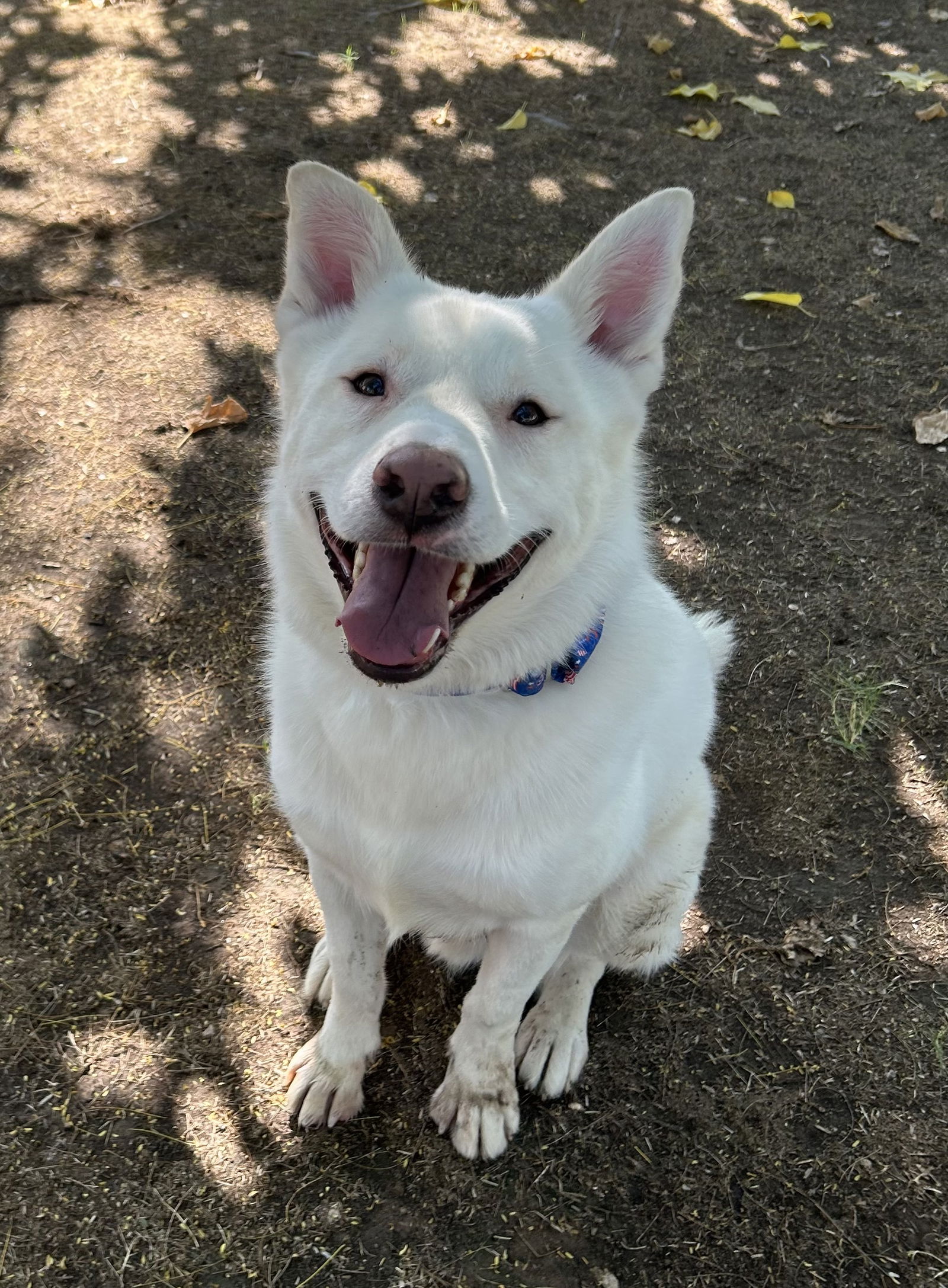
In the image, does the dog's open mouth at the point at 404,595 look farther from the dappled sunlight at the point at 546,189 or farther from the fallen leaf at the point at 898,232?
the fallen leaf at the point at 898,232

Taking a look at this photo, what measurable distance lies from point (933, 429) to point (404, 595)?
3.65m

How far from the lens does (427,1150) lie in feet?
8.20

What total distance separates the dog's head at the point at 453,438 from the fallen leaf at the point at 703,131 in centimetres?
494

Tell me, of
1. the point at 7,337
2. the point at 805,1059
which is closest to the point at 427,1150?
the point at 805,1059

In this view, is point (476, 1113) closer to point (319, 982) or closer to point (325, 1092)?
point (325, 1092)

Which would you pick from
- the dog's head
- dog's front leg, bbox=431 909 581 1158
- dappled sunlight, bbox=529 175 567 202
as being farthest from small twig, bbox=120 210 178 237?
dog's front leg, bbox=431 909 581 1158

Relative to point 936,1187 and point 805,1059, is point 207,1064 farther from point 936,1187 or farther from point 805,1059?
point 936,1187

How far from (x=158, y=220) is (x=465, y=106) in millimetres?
2387

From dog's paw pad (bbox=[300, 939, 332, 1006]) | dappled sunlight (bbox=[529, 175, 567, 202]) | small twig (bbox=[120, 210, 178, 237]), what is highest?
dappled sunlight (bbox=[529, 175, 567, 202])

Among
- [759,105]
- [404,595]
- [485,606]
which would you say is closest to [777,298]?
[759,105]

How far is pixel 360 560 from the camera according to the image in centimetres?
187

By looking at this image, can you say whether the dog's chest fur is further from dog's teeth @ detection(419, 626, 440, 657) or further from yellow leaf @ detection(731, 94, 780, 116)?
yellow leaf @ detection(731, 94, 780, 116)

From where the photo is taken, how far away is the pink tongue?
1.78 meters

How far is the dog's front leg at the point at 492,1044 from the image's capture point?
223 cm
